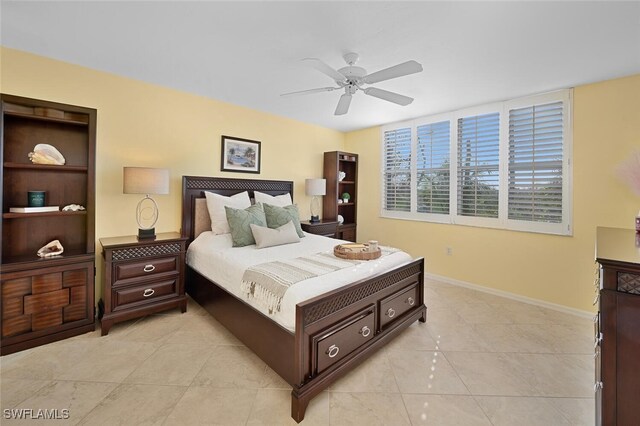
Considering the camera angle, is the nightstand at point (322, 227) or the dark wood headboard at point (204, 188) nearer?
the dark wood headboard at point (204, 188)

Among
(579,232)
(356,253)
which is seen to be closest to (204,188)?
(356,253)

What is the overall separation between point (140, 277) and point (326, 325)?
2.03m

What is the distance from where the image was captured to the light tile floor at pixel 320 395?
1.64 m

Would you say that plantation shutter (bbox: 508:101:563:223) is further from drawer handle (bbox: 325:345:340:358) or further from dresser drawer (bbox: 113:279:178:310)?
dresser drawer (bbox: 113:279:178:310)

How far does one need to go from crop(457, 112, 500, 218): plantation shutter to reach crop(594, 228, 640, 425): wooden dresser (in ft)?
8.78

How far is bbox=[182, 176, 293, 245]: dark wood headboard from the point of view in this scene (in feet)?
11.1

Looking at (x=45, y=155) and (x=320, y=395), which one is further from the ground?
(x=45, y=155)

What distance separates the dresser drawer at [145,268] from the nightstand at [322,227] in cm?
199

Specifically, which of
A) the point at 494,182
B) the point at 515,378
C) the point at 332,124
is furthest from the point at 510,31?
the point at 332,124

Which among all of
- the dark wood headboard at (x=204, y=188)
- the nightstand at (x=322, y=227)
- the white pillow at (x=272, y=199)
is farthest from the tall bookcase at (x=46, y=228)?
the nightstand at (x=322, y=227)

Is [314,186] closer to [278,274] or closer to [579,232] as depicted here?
[278,274]

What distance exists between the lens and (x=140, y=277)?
2.69 metres

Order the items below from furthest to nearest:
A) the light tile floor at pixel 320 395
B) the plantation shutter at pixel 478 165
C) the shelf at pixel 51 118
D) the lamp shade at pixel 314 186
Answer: the lamp shade at pixel 314 186 → the plantation shutter at pixel 478 165 → the shelf at pixel 51 118 → the light tile floor at pixel 320 395

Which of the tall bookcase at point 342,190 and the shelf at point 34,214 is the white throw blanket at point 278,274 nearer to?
the shelf at point 34,214
